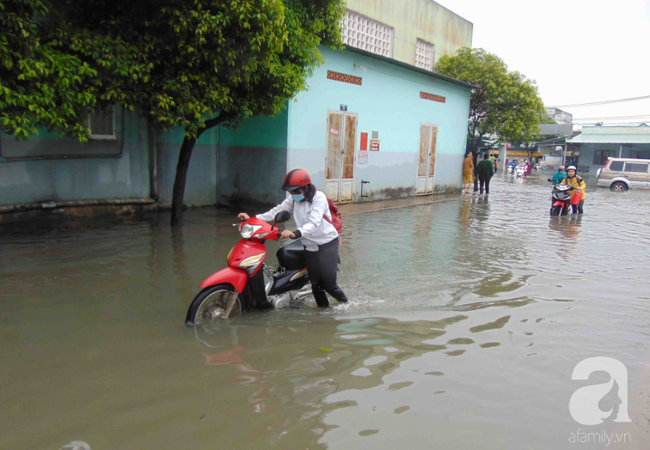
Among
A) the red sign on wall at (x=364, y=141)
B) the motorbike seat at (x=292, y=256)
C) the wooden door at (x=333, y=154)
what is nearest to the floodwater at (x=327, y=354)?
the motorbike seat at (x=292, y=256)

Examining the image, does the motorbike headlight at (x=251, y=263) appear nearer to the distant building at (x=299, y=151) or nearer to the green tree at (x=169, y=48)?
the green tree at (x=169, y=48)

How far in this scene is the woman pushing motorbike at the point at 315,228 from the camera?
4445mm

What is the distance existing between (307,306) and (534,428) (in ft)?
9.01

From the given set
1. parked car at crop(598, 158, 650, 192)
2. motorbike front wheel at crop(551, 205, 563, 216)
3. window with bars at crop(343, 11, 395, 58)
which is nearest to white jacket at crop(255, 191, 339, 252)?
motorbike front wheel at crop(551, 205, 563, 216)

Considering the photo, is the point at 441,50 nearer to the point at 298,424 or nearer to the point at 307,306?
the point at 307,306

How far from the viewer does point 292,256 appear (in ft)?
16.0

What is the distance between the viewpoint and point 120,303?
4.98m

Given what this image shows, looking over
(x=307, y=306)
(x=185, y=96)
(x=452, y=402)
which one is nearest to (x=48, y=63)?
(x=185, y=96)

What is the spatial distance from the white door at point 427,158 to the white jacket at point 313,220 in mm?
12426

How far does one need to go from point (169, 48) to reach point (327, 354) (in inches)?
218

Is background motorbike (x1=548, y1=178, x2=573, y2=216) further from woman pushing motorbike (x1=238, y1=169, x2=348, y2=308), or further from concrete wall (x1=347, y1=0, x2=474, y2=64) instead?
concrete wall (x1=347, y1=0, x2=474, y2=64)

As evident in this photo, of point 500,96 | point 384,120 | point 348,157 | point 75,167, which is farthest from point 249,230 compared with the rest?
point 500,96

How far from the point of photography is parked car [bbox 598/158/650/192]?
2442 cm

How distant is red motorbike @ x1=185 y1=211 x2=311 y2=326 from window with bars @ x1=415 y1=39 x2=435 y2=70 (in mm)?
22490
